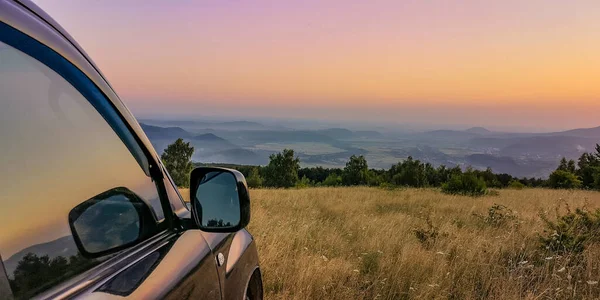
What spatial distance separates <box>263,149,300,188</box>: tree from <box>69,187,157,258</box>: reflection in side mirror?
200 feet

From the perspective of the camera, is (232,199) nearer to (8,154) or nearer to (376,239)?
(8,154)

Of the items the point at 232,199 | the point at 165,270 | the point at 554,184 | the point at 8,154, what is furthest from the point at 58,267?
the point at 554,184

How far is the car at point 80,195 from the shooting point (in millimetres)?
834

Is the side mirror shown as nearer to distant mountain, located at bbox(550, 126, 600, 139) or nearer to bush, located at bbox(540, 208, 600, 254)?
bush, located at bbox(540, 208, 600, 254)

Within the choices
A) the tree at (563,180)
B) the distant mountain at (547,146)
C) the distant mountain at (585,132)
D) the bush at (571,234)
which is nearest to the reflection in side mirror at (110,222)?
the bush at (571,234)

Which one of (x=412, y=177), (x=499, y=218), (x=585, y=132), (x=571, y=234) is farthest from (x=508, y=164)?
(x=571, y=234)

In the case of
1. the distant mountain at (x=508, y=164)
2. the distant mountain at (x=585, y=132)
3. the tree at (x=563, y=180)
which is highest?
the distant mountain at (x=585, y=132)

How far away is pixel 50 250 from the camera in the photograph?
89 centimetres

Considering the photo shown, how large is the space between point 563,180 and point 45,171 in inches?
1395

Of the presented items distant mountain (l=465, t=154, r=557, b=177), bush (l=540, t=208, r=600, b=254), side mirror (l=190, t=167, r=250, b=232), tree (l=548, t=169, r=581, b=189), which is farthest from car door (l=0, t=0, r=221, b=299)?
distant mountain (l=465, t=154, r=557, b=177)

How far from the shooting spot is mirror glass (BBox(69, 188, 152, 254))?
40.6 inches

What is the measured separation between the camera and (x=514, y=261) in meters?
5.11

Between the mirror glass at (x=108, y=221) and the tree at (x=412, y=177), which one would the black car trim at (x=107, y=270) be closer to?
the mirror glass at (x=108, y=221)

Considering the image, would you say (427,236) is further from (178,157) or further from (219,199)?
(178,157)
